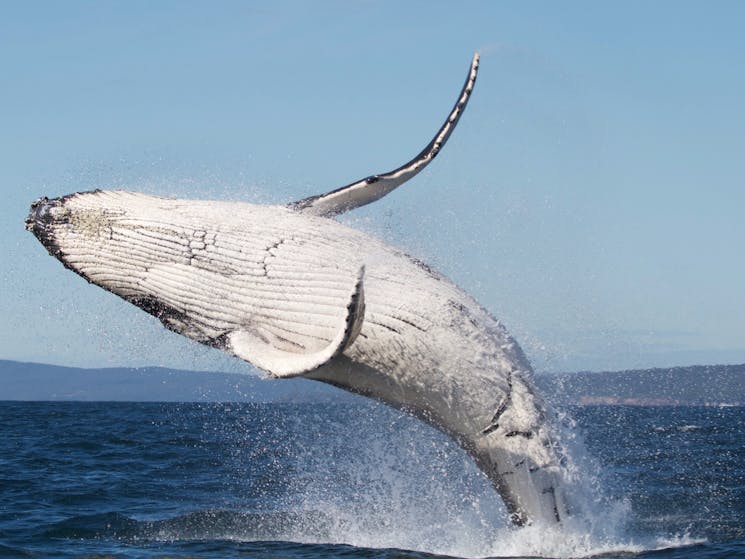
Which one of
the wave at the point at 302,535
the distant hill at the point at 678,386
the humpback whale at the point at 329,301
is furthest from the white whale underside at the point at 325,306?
the distant hill at the point at 678,386

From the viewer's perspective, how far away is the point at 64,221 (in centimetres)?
693

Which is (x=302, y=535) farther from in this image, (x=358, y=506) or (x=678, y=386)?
(x=678, y=386)

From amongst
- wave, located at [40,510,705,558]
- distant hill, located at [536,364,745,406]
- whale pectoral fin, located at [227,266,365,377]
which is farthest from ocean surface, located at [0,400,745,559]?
distant hill, located at [536,364,745,406]

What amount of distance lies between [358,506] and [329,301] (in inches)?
264

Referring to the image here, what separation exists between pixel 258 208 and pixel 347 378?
1419 mm

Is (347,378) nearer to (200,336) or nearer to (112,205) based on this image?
(200,336)

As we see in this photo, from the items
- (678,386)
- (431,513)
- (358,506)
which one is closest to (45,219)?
(431,513)

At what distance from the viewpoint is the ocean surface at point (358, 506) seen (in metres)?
8.95

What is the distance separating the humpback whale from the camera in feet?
21.3

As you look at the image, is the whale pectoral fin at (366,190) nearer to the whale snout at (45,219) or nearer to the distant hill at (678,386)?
the whale snout at (45,219)

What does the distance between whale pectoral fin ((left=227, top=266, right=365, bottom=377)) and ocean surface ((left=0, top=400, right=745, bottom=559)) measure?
1751 mm

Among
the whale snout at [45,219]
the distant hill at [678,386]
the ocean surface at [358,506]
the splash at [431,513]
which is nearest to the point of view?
the whale snout at [45,219]

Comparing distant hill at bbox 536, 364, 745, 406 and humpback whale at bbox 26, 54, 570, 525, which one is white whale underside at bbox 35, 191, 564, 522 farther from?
distant hill at bbox 536, 364, 745, 406

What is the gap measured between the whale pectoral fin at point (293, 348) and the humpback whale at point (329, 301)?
0.02 m
